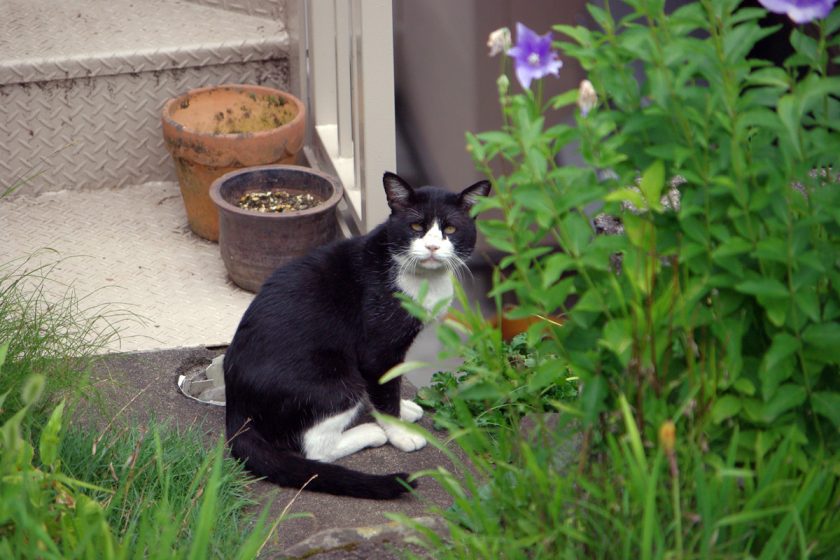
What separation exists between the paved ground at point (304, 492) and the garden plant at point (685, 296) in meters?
0.42

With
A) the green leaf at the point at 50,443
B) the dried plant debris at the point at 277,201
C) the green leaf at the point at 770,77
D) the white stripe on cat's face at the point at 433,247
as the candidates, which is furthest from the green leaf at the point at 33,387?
the dried plant debris at the point at 277,201

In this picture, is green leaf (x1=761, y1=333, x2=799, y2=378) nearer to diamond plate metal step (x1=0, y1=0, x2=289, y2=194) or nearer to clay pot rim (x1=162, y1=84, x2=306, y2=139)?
clay pot rim (x1=162, y1=84, x2=306, y2=139)

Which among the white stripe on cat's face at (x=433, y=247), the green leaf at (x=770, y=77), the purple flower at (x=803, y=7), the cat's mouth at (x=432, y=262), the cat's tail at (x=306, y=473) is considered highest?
the purple flower at (x=803, y=7)

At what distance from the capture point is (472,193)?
2.93 m

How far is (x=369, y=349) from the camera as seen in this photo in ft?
9.75

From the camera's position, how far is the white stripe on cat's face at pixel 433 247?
291 centimetres

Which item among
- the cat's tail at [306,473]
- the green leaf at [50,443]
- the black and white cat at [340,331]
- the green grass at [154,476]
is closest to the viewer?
the green leaf at [50,443]

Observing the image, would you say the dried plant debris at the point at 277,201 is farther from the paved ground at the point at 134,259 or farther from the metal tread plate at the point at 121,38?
the metal tread plate at the point at 121,38

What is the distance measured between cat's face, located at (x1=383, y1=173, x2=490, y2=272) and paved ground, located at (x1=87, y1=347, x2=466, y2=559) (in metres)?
0.52

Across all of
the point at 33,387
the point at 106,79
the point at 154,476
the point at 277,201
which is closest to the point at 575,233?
the point at 33,387

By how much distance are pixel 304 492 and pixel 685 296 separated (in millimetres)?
1380

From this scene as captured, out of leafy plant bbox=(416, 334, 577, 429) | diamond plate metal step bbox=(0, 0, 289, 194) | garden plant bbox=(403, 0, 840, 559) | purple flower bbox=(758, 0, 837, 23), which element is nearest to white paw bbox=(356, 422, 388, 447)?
leafy plant bbox=(416, 334, 577, 429)

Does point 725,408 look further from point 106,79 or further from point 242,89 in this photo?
point 106,79

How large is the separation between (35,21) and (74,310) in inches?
65.5
